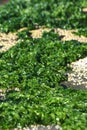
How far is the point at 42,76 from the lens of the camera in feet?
61.4

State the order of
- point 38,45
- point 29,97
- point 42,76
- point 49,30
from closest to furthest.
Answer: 1. point 29,97
2. point 42,76
3. point 38,45
4. point 49,30

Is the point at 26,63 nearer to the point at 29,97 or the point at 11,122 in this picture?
the point at 29,97

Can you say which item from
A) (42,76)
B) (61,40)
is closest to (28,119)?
(42,76)

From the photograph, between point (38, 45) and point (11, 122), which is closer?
point (11, 122)

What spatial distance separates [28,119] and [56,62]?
576 centimetres

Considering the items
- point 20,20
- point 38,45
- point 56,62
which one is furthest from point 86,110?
point 20,20

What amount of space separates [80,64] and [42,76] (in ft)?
8.91

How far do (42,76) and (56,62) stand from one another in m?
1.76

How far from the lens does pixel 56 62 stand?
66.1ft

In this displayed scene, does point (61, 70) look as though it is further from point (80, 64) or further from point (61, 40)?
point (61, 40)

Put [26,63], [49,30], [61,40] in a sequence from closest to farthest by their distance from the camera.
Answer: [26,63], [61,40], [49,30]

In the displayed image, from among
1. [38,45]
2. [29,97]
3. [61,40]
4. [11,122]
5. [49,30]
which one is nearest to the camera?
[11,122]

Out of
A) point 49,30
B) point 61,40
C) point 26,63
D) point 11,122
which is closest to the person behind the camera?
point 11,122

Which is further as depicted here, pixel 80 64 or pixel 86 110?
pixel 80 64
